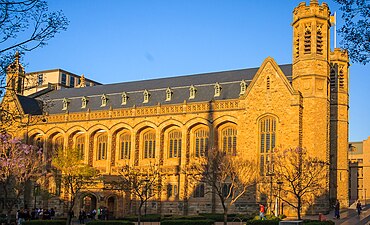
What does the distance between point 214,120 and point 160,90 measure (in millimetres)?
13966

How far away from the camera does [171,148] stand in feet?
224

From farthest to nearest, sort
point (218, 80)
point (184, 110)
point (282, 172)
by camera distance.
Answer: point (218, 80), point (184, 110), point (282, 172)

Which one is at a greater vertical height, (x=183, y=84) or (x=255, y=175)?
(x=183, y=84)

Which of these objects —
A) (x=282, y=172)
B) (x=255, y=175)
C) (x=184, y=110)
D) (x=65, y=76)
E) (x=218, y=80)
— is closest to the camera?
(x=282, y=172)

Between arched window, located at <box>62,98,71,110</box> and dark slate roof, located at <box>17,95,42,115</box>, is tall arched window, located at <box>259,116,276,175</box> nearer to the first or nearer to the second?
arched window, located at <box>62,98,71,110</box>

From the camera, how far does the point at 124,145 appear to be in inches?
2835

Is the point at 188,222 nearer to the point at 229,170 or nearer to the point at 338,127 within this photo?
the point at 229,170

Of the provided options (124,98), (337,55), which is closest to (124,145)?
(124,98)

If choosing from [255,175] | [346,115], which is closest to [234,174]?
[255,175]

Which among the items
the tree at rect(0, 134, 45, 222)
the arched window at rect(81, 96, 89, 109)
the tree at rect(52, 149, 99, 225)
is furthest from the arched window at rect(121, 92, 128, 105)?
the tree at rect(0, 134, 45, 222)

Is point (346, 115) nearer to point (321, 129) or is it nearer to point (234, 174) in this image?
point (321, 129)

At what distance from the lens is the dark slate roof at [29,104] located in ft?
267

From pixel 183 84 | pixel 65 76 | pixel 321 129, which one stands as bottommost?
pixel 321 129

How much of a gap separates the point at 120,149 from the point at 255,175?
2102 centimetres
